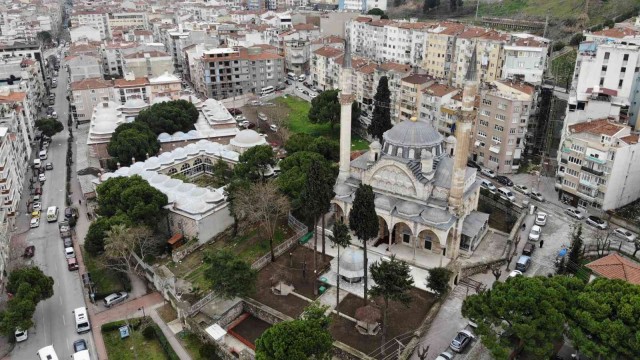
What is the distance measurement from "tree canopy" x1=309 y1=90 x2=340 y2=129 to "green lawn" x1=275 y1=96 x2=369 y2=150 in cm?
192

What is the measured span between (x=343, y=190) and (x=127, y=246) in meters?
19.8

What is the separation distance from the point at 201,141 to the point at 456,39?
4696 centimetres

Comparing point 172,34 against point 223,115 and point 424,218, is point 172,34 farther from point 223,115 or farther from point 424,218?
point 424,218

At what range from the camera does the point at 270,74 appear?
318ft

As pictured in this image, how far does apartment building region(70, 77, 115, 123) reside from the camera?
3189 inches

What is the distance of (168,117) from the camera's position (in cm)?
6919

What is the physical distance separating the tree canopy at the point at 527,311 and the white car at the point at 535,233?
16568 mm

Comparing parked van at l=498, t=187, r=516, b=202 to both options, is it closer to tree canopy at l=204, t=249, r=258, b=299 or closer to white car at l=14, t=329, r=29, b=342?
tree canopy at l=204, t=249, r=258, b=299

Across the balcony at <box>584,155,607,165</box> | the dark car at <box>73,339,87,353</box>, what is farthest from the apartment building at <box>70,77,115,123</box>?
the balcony at <box>584,155,607,165</box>

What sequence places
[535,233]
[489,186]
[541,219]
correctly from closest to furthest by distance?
[535,233]
[541,219]
[489,186]

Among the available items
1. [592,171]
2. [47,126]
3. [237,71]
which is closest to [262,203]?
[592,171]

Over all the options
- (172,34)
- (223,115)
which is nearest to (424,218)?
(223,115)

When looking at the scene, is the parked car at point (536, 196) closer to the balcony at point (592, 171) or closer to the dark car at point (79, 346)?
the balcony at point (592, 171)

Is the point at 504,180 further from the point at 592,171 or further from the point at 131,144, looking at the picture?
the point at 131,144
